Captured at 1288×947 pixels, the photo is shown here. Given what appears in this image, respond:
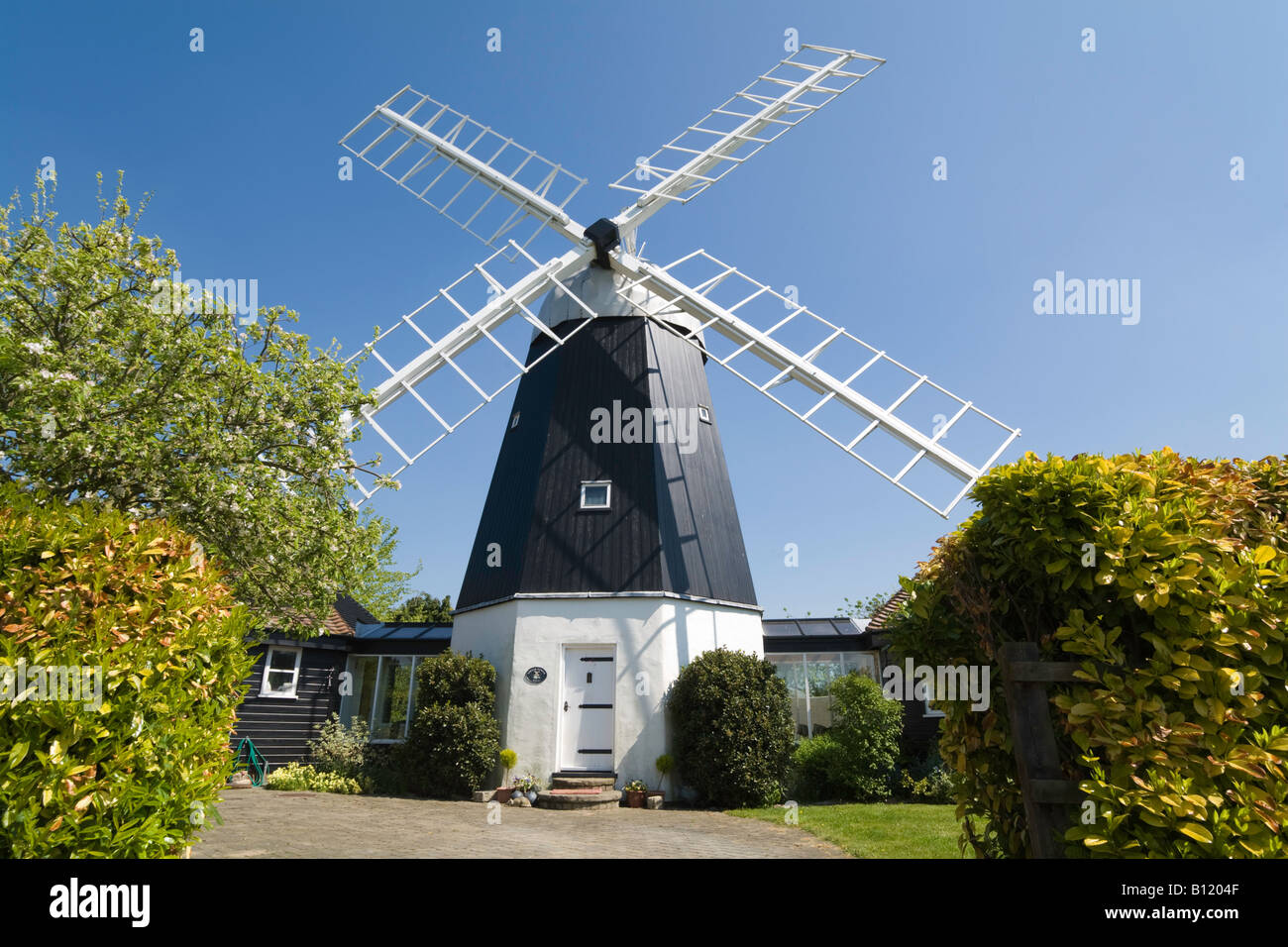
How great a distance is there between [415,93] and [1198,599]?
73.0 feet

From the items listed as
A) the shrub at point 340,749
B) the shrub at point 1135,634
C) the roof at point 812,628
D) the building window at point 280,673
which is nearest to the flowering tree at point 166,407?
the shrub at point 1135,634

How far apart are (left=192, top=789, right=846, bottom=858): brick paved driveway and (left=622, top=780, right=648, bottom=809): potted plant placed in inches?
18.2

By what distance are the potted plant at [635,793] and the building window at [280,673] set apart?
9342 mm

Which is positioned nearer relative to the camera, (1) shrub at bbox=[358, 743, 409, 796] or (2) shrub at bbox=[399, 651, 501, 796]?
(2) shrub at bbox=[399, 651, 501, 796]

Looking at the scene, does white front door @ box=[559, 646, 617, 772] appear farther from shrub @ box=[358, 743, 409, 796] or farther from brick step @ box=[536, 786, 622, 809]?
shrub @ box=[358, 743, 409, 796]

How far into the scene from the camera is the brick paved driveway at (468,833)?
24.5 feet

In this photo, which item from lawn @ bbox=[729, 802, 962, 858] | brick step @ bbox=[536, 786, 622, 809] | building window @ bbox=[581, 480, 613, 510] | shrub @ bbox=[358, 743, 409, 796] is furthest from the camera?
building window @ bbox=[581, 480, 613, 510]

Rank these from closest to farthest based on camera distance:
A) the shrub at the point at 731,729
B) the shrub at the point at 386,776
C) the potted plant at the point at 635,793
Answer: the shrub at the point at 731,729, the potted plant at the point at 635,793, the shrub at the point at 386,776

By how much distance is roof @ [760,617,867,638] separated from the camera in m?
17.7

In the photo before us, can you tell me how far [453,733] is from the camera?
13672mm

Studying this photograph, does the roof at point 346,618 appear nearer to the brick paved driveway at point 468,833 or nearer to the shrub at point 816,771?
the brick paved driveway at point 468,833

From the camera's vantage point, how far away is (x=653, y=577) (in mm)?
14758

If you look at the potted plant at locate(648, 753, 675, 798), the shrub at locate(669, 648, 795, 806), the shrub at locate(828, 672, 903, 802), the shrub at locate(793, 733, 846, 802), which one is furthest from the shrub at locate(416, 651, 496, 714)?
the shrub at locate(828, 672, 903, 802)
